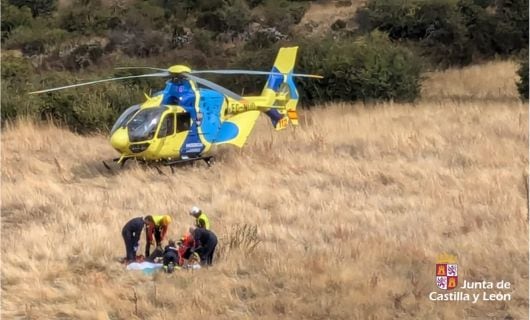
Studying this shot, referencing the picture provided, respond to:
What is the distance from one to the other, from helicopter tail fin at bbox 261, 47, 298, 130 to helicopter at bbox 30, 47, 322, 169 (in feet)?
3.59

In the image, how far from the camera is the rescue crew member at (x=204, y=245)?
7992 millimetres

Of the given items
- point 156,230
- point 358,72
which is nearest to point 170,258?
point 156,230

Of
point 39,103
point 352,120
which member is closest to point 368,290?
point 352,120

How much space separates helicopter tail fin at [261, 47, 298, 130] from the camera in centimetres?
→ 1677

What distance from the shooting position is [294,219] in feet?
32.8

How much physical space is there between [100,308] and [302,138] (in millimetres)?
10087

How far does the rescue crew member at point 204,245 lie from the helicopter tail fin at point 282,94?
8.66 metres

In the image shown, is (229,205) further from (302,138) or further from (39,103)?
(39,103)

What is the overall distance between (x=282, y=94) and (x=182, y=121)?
13.6ft

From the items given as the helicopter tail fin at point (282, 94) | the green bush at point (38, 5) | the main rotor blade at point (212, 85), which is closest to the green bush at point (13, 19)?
the green bush at point (38, 5)

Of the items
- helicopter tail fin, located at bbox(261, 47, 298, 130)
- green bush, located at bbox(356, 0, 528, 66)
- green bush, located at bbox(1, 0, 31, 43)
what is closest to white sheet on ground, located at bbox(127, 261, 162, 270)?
helicopter tail fin, located at bbox(261, 47, 298, 130)

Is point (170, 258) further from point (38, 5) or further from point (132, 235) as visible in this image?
point (38, 5)

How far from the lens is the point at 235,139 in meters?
14.6

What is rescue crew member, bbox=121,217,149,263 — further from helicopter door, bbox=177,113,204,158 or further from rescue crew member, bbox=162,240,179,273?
helicopter door, bbox=177,113,204,158
